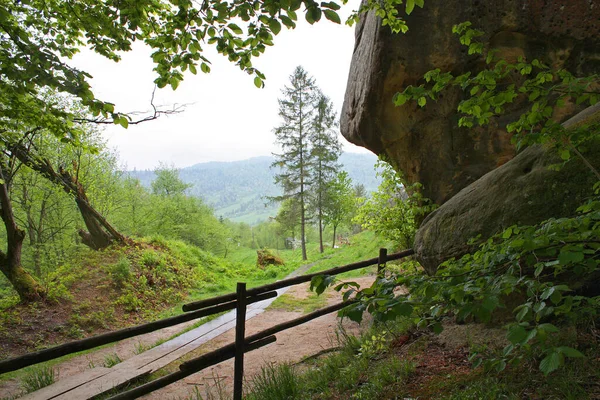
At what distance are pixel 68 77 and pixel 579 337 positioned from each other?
5.58 metres

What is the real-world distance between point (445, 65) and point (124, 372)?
27.5 ft

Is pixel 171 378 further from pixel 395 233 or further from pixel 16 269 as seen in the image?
pixel 16 269

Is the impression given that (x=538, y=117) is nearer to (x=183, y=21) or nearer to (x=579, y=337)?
(x=579, y=337)

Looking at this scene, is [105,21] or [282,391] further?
[105,21]

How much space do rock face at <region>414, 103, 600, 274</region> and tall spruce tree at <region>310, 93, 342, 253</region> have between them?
21785 millimetres

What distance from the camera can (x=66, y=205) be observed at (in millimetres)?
17750

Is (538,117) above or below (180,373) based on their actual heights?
above

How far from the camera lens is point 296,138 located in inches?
1046

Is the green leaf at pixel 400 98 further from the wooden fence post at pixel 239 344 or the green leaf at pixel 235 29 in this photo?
the wooden fence post at pixel 239 344

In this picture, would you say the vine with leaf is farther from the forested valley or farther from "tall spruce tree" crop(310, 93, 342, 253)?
"tall spruce tree" crop(310, 93, 342, 253)

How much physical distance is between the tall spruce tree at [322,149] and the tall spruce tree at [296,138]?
1.45 feet

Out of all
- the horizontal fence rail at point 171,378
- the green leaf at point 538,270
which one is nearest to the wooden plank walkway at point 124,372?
the horizontal fence rail at point 171,378

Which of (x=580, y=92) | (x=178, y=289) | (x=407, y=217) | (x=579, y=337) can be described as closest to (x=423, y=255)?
(x=579, y=337)

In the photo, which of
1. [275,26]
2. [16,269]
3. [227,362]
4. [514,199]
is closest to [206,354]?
[227,362]
